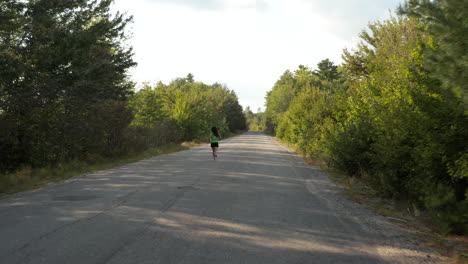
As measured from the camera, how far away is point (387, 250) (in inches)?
189

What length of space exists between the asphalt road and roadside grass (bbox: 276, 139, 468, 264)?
29 centimetres

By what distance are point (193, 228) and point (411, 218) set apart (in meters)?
4.57

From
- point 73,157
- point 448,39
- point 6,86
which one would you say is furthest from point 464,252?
point 73,157

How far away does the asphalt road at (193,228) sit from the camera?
4.33 meters

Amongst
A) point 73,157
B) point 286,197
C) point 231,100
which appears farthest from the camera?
point 231,100

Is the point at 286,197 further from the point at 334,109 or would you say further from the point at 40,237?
the point at 334,109

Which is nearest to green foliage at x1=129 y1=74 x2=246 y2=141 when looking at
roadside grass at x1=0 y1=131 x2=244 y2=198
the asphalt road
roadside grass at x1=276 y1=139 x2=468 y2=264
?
roadside grass at x1=0 y1=131 x2=244 y2=198

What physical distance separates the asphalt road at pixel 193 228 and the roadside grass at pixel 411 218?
29 centimetres

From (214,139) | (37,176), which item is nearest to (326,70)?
(214,139)

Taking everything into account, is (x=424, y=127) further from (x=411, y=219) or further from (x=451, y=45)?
(x=451, y=45)

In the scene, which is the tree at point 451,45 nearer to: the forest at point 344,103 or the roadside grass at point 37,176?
the forest at point 344,103

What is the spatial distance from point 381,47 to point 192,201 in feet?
49.9

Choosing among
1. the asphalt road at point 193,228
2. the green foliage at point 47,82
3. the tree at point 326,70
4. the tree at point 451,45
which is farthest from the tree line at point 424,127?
the tree at point 326,70

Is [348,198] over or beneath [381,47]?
beneath
